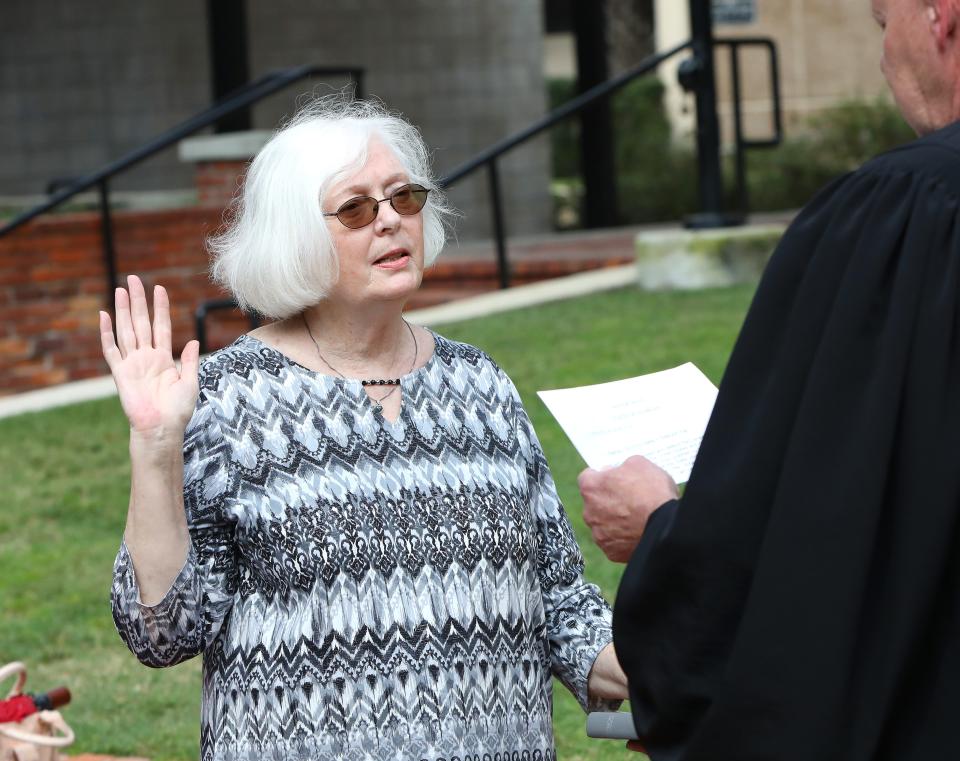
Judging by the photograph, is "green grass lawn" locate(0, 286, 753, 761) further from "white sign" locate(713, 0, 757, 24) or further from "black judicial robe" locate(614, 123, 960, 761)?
"white sign" locate(713, 0, 757, 24)

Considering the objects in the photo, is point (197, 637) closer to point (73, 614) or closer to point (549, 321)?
point (73, 614)

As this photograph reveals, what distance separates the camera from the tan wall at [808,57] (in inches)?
899

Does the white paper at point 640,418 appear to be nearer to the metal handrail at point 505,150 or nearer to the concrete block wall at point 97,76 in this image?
the metal handrail at point 505,150

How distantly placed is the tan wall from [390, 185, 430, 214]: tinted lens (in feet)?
65.4

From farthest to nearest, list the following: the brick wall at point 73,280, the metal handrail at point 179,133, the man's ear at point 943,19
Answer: the brick wall at point 73,280, the metal handrail at point 179,133, the man's ear at point 943,19

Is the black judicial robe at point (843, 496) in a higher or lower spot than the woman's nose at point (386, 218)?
lower

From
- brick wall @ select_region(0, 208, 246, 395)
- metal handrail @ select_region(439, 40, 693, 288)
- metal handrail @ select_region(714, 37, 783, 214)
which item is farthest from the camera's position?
metal handrail @ select_region(714, 37, 783, 214)

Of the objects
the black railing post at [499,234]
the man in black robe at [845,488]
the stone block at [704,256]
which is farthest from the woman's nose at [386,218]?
the black railing post at [499,234]

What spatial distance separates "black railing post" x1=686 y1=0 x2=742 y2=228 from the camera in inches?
404

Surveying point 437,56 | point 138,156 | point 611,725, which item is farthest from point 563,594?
point 437,56

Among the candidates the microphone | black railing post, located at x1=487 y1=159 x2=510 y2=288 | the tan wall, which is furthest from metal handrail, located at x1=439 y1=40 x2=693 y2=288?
the tan wall

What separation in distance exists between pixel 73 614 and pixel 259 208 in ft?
11.3

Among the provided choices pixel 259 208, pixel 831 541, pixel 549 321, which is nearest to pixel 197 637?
pixel 259 208

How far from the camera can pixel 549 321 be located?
9.65 meters
